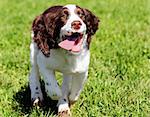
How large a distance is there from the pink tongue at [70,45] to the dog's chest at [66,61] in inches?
7.1

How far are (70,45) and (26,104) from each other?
125cm

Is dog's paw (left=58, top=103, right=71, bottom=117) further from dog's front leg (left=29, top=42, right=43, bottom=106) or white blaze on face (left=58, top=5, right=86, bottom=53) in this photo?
white blaze on face (left=58, top=5, right=86, bottom=53)

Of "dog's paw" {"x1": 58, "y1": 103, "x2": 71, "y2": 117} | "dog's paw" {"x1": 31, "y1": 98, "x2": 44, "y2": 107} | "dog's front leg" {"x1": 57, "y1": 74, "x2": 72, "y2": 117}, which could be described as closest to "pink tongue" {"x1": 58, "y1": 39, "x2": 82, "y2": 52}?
"dog's front leg" {"x1": 57, "y1": 74, "x2": 72, "y2": 117}

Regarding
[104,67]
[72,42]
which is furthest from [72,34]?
[104,67]

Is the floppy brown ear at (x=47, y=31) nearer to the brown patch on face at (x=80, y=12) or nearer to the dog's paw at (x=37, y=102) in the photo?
the brown patch on face at (x=80, y=12)

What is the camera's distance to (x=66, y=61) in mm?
4984

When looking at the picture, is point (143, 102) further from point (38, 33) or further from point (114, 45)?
point (114, 45)

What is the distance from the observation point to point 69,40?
4.75 m

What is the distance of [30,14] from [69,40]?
19.1 ft

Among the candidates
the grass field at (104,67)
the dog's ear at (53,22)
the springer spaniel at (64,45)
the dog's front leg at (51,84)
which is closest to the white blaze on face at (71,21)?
the springer spaniel at (64,45)

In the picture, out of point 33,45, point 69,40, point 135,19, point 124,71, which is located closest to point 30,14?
point 135,19

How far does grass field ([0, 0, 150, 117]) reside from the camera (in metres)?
5.49

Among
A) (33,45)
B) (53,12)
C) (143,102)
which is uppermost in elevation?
(53,12)

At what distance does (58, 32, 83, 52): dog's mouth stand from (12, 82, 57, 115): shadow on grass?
3.01 feet
